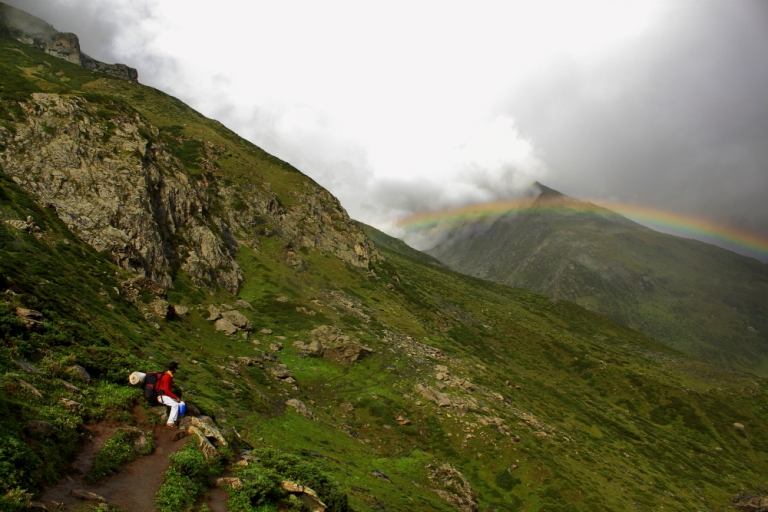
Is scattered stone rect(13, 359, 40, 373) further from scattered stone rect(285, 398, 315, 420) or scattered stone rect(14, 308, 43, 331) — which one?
scattered stone rect(285, 398, 315, 420)

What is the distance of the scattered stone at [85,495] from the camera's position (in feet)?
40.0

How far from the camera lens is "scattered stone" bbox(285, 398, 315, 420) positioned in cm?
4852

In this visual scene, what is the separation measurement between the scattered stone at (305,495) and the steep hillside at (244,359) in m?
0.20

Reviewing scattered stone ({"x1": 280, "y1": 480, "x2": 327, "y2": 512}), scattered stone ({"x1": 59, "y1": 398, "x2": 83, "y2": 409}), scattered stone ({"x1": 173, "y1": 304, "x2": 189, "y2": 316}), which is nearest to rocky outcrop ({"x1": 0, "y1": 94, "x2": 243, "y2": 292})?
scattered stone ({"x1": 173, "y1": 304, "x2": 189, "y2": 316})

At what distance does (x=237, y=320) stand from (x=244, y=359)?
13.8 metres

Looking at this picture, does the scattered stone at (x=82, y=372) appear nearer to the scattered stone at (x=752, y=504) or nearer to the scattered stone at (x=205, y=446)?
the scattered stone at (x=205, y=446)

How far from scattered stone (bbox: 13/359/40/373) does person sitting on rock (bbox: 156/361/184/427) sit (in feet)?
16.6

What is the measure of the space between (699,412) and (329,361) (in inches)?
6905

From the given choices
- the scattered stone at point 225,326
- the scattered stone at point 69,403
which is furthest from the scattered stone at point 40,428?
the scattered stone at point 225,326

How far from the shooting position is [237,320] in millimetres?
68062

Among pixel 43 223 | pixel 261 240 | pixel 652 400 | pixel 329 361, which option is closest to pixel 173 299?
pixel 43 223

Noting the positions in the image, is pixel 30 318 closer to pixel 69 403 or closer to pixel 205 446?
pixel 69 403

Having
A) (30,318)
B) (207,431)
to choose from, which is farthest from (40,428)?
(30,318)

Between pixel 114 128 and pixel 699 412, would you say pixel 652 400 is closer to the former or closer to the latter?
pixel 699 412
